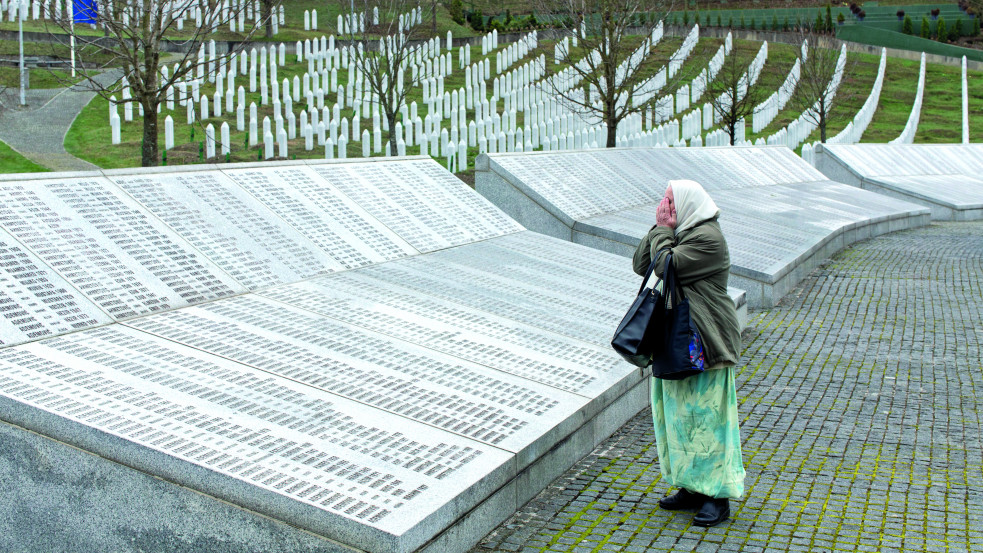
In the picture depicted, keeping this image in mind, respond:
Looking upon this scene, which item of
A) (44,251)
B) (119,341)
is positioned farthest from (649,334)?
(44,251)

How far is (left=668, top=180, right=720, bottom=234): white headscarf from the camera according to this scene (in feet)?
15.6

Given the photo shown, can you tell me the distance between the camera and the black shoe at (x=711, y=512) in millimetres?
4785

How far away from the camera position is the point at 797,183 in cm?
1944

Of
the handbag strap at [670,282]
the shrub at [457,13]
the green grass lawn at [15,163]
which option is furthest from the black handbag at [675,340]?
the shrub at [457,13]

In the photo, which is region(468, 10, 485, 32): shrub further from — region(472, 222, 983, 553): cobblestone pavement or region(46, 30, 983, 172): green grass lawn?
region(472, 222, 983, 553): cobblestone pavement

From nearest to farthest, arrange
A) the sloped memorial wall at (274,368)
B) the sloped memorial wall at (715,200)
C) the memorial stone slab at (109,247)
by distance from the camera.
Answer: the sloped memorial wall at (274,368) → the memorial stone slab at (109,247) → the sloped memorial wall at (715,200)

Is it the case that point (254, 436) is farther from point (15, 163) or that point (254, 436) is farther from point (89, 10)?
point (15, 163)

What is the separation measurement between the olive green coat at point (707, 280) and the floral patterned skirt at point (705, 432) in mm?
146

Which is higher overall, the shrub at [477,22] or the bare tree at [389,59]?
the shrub at [477,22]

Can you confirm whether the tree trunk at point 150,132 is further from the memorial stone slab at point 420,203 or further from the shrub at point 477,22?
the shrub at point 477,22

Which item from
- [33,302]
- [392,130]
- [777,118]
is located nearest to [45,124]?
[392,130]

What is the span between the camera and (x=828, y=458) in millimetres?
5824

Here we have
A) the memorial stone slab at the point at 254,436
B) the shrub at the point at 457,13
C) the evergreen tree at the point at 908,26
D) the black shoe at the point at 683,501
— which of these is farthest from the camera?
the evergreen tree at the point at 908,26

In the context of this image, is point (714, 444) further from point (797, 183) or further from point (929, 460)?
point (797, 183)
